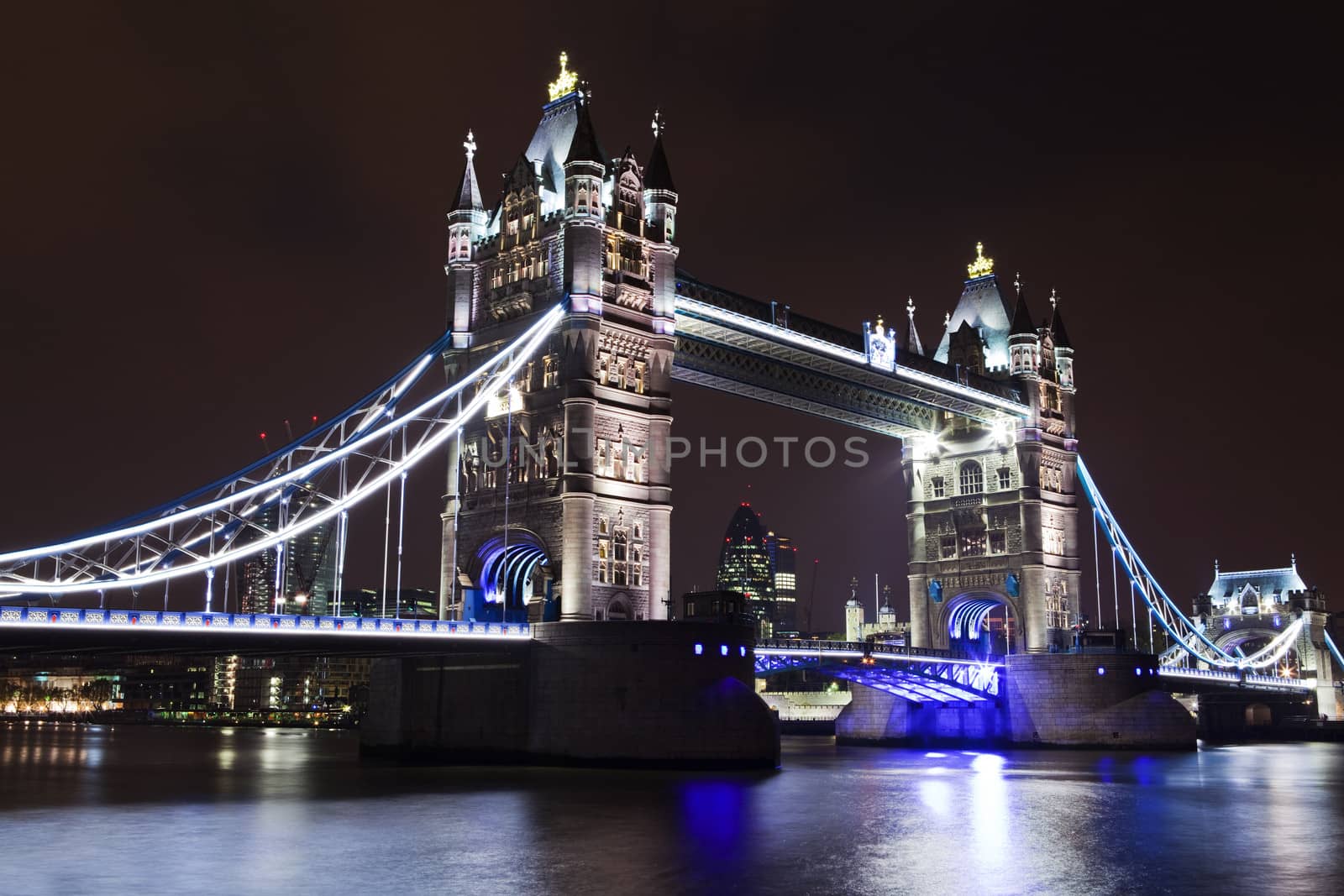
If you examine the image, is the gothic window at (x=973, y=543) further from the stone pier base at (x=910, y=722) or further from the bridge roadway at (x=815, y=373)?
the stone pier base at (x=910, y=722)

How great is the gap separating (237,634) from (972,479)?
51561 millimetres

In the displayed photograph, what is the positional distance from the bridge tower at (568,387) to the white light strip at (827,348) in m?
A: 2.14

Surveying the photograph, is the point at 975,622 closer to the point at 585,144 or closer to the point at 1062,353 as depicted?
the point at 1062,353

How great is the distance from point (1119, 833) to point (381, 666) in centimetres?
3456

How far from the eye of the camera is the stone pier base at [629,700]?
163ft

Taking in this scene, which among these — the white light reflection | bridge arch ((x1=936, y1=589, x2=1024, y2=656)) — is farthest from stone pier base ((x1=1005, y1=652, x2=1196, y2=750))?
the white light reflection

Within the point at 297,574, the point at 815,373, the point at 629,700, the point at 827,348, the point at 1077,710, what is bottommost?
the point at 1077,710

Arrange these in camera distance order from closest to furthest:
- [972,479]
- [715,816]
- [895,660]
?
[715,816] < [895,660] < [972,479]

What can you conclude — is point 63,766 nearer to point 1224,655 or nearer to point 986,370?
point 986,370

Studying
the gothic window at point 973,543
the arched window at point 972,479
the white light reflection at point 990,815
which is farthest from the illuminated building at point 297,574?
the white light reflection at point 990,815

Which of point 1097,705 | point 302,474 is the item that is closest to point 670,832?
point 302,474

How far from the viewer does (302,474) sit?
46438 mm

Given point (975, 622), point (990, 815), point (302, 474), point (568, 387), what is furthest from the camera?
point (975, 622)

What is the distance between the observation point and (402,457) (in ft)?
171
